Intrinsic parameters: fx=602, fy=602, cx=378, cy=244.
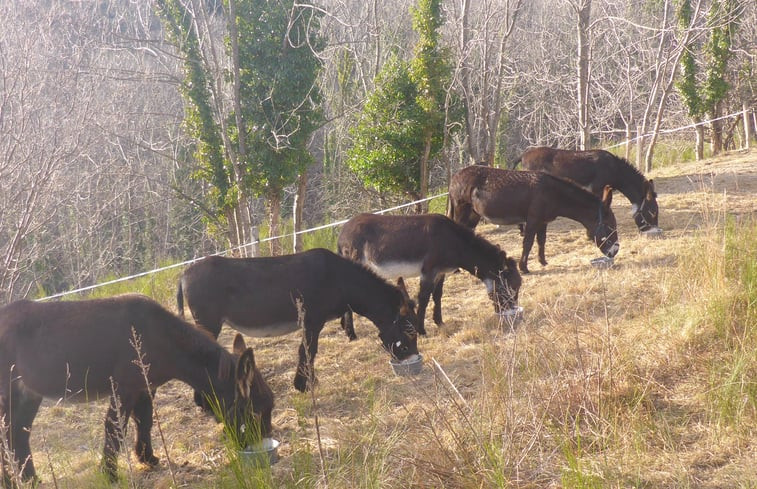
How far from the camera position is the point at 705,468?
335 cm

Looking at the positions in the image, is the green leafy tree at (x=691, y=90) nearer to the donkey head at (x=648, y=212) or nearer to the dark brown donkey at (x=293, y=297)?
the donkey head at (x=648, y=212)

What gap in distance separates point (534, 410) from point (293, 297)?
2866 millimetres

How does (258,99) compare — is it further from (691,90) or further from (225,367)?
(691,90)

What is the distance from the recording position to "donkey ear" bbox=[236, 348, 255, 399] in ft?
13.9

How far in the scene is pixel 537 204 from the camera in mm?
8812

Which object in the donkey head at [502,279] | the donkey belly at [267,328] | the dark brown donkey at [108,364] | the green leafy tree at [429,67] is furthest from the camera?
the green leafy tree at [429,67]

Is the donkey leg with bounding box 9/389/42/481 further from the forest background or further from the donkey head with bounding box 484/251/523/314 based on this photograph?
the donkey head with bounding box 484/251/523/314

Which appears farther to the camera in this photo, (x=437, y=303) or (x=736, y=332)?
(x=437, y=303)

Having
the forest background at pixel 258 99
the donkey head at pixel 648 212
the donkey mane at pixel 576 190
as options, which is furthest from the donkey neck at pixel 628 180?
the forest background at pixel 258 99

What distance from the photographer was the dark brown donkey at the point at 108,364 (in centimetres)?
454

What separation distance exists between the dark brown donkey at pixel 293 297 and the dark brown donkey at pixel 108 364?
108 centimetres

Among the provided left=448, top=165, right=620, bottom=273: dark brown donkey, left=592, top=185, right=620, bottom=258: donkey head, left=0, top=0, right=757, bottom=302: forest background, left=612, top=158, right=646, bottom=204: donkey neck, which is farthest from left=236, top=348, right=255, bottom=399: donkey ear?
left=612, top=158, right=646, bottom=204: donkey neck

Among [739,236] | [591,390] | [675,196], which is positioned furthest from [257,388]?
[675,196]

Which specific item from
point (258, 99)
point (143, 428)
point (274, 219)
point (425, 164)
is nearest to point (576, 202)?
point (425, 164)
